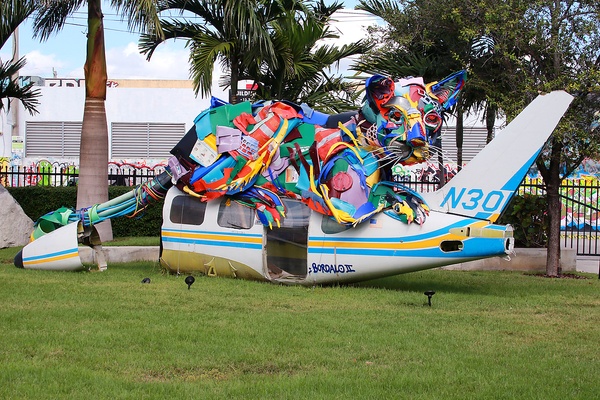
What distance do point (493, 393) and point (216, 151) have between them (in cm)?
853

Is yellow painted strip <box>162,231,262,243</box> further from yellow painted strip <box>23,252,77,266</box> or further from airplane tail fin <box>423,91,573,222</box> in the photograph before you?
airplane tail fin <box>423,91,573,222</box>

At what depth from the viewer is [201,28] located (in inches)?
769

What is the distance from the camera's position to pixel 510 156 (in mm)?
12789

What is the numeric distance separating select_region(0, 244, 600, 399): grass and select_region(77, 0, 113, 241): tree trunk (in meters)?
5.30

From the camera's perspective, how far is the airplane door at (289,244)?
46.0ft

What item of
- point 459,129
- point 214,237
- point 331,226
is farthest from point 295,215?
point 459,129

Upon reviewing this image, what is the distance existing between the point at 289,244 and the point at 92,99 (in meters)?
7.91

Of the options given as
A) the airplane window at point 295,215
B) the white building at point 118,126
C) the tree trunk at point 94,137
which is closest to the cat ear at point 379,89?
the airplane window at point 295,215

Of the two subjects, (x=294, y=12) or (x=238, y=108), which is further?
(x=294, y=12)

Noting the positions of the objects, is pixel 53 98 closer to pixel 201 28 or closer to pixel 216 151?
pixel 201 28

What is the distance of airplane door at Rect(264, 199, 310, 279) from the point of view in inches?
551

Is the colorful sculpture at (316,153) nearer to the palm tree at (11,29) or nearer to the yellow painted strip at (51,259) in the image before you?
the yellow painted strip at (51,259)

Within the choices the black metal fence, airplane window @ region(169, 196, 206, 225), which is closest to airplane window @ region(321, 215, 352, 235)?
airplane window @ region(169, 196, 206, 225)

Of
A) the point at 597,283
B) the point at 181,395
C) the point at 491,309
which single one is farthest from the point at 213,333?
the point at 597,283
